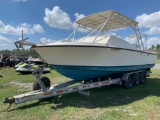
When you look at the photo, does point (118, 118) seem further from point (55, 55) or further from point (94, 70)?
point (55, 55)

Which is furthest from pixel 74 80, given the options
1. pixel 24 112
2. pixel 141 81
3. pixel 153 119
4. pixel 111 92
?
pixel 141 81

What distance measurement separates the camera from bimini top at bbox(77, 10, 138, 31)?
22.5ft

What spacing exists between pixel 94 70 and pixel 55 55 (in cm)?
141

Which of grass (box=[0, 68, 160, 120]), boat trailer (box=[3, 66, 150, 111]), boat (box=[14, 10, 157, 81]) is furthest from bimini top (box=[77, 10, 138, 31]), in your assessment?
grass (box=[0, 68, 160, 120])

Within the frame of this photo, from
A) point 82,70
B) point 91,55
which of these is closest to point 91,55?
point 91,55

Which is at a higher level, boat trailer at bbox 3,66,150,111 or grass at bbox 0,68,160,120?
boat trailer at bbox 3,66,150,111

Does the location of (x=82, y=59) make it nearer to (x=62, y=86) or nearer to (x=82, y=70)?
(x=82, y=70)

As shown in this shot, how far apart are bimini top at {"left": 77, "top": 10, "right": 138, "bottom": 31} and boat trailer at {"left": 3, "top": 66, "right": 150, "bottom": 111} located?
237cm

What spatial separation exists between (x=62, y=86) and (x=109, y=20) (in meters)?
3.60

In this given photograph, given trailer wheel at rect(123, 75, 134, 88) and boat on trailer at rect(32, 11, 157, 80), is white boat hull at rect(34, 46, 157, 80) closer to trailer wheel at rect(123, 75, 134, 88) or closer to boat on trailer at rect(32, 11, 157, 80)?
boat on trailer at rect(32, 11, 157, 80)

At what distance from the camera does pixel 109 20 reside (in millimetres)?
7336

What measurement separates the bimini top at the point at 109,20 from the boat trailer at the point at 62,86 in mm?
2371

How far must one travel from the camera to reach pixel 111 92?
652 centimetres

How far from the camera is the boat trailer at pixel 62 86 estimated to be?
4.56 meters
